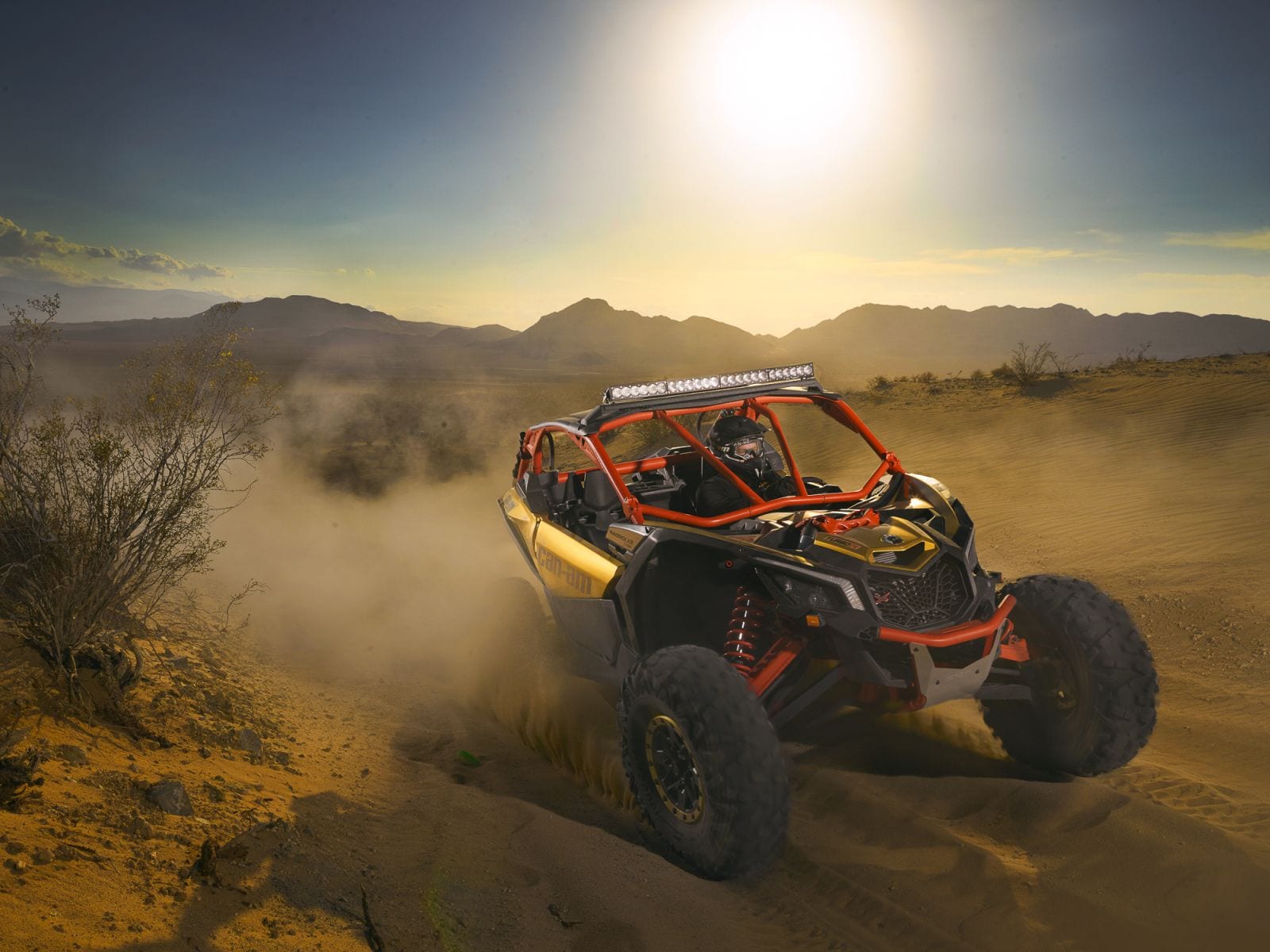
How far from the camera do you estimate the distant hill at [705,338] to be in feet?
305

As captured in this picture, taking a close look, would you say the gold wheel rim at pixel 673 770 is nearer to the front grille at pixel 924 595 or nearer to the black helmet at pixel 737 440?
the front grille at pixel 924 595

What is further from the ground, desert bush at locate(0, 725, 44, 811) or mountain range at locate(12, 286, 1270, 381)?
mountain range at locate(12, 286, 1270, 381)

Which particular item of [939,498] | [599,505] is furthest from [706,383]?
[939,498]

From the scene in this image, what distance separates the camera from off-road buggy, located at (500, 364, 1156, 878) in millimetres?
3730

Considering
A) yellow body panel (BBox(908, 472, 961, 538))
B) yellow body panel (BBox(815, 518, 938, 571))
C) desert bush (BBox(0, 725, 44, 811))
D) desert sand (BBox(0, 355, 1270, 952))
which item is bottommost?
desert sand (BBox(0, 355, 1270, 952))

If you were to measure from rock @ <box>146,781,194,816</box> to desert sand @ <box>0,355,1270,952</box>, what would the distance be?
0.05 meters

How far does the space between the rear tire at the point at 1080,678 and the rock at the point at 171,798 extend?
4.26 m

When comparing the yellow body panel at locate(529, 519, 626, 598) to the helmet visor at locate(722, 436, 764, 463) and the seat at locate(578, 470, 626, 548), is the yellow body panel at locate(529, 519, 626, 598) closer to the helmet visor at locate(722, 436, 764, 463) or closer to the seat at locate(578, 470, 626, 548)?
the seat at locate(578, 470, 626, 548)

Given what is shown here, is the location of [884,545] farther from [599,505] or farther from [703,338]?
[703,338]

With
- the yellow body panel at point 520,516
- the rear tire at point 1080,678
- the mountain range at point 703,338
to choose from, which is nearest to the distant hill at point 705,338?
the mountain range at point 703,338

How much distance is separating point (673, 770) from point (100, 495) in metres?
4.02

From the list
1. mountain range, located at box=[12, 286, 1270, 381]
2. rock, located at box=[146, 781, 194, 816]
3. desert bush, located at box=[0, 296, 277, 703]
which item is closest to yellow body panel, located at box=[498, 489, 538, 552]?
desert bush, located at box=[0, 296, 277, 703]

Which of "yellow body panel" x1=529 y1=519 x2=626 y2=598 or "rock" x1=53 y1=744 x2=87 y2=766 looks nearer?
"rock" x1=53 y1=744 x2=87 y2=766

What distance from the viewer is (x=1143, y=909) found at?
356 cm
